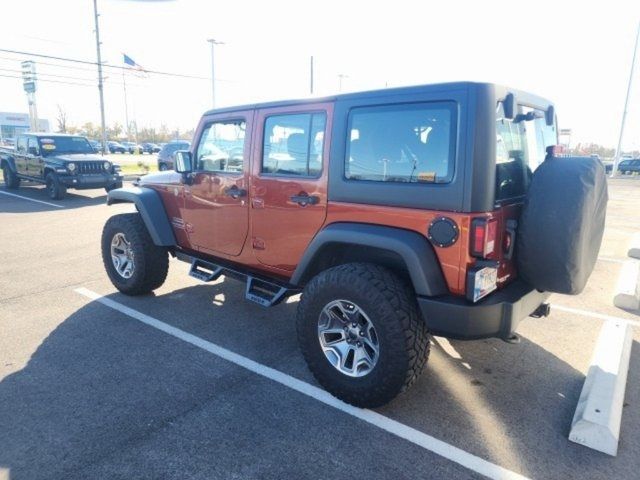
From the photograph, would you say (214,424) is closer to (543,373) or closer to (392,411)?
(392,411)

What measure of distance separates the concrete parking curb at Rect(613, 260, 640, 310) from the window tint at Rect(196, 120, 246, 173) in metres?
4.19

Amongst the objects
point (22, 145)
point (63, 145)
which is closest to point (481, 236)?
point (63, 145)

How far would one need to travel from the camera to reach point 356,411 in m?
2.86

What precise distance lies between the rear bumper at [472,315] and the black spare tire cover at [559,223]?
0.24m

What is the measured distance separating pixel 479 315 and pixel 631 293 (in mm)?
3270

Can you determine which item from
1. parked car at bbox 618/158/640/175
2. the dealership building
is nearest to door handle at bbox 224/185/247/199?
parked car at bbox 618/158/640/175

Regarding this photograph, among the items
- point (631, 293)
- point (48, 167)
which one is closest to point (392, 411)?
point (631, 293)

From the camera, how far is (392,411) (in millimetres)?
2854

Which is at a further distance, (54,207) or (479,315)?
(54,207)

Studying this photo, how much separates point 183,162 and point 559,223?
124 inches

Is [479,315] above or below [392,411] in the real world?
above

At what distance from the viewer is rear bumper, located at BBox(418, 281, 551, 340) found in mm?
2518

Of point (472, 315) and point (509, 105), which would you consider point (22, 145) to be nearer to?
point (509, 105)

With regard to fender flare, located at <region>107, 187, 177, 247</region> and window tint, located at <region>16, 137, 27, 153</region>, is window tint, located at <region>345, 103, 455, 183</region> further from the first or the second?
window tint, located at <region>16, 137, 27, 153</region>
